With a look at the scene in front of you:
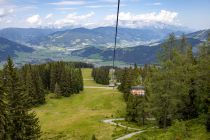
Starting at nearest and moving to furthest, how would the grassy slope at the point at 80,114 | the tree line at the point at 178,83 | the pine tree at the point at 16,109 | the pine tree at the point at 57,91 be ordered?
the pine tree at the point at 16,109, the tree line at the point at 178,83, the grassy slope at the point at 80,114, the pine tree at the point at 57,91

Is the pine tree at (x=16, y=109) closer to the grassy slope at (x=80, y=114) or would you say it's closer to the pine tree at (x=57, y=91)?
the grassy slope at (x=80, y=114)

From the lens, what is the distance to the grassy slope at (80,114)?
76875 millimetres

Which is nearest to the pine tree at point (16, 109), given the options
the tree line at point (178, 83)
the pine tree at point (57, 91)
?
the tree line at point (178, 83)

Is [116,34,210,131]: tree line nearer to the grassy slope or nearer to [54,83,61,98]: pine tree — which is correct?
the grassy slope

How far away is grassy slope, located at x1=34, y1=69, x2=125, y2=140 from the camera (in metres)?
76.9

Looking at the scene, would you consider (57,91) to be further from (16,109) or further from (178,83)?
(16,109)

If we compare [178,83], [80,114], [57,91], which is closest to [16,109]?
[178,83]

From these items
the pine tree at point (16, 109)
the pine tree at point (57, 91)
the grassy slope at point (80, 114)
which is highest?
the pine tree at point (16, 109)

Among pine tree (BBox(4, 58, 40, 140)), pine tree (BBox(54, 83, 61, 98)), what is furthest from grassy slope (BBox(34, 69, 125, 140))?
pine tree (BBox(4, 58, 40, 140))

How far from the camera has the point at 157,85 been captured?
5975cm

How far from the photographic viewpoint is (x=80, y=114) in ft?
335

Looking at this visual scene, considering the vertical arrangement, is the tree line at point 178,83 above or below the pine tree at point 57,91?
above

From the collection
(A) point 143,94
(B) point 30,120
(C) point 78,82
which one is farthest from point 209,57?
(C) point 78,82

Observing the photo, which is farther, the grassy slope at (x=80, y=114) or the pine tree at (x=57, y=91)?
the pine tree at (x=57, y=91)
